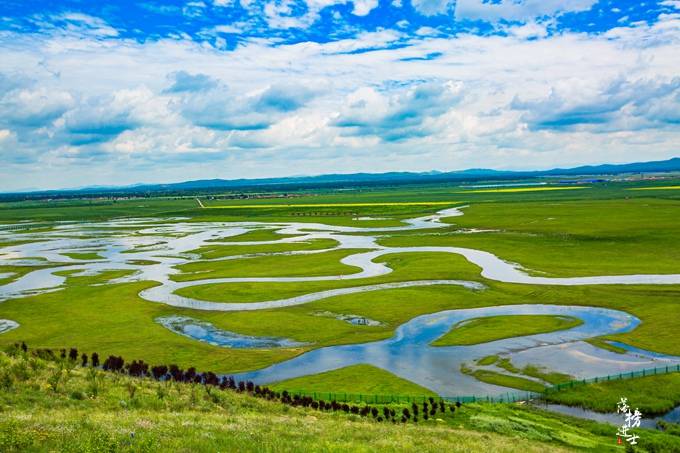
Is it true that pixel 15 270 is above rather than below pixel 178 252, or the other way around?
below

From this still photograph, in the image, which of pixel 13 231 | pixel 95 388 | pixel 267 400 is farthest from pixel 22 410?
pixel 13 231

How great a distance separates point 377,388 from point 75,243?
102m

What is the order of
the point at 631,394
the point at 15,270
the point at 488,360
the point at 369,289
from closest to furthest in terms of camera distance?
1. the point at 631,394
2. the point at 488,360
3. the point at 369,289
4. the point at 15,270

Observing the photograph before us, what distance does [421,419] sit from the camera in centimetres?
2870

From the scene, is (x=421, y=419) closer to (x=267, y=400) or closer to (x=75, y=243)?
(x=267, y=400)

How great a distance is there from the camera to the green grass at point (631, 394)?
105 feet

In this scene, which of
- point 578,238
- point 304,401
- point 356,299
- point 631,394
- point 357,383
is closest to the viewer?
point 304,401

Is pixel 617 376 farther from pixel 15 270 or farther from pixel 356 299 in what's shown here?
pixel 15 270

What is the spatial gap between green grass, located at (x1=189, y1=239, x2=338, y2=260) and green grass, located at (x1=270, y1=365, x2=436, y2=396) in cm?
5842

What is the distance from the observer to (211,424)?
19.9m

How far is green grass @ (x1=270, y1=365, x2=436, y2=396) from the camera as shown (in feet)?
116

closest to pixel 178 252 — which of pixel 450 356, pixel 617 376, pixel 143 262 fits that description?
pixel 143 262

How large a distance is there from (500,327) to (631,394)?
52.4 feet

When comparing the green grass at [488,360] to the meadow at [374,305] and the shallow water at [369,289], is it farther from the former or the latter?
the shallow water at [369,289]
